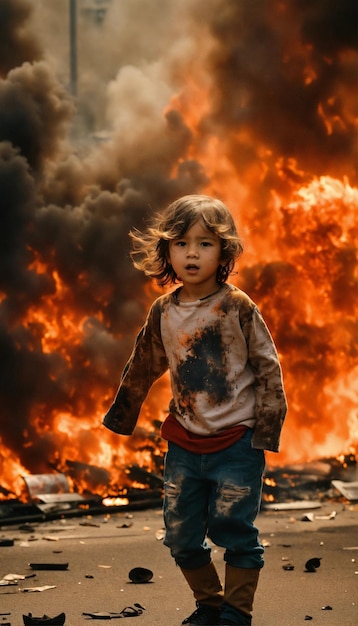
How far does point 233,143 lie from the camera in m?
11.3

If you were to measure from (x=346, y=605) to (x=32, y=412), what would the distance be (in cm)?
575

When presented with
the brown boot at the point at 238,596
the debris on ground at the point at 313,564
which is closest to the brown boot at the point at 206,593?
the brown boot at the point at 238,596

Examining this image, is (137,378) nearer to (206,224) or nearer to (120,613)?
(206,224)

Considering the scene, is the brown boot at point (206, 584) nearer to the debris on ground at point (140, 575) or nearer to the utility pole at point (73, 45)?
the debris on ground at point (140, 575)

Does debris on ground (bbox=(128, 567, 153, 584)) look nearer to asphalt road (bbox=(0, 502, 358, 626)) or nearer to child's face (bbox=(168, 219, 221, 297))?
asphalt road (bbox=(0, 502, 358, 626))

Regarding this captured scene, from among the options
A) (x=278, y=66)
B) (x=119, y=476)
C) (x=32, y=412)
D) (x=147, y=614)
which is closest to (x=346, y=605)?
(x=147, y=614)

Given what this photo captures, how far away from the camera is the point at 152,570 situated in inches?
235

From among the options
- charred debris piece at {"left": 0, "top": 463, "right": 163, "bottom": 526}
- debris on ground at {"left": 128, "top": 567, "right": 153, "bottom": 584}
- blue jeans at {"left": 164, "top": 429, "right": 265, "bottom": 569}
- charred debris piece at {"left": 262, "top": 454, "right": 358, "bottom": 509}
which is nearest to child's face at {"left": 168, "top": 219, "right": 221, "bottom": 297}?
blue jeans at {"left": 164, "top": 429, "right": 265, "bottom": 569}

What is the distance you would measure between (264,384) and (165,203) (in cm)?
698

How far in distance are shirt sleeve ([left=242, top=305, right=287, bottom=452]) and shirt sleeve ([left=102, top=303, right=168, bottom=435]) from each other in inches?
16.0

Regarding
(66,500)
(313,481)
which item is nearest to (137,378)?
(66,500)

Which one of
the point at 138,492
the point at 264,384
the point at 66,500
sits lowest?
the point at 264,384

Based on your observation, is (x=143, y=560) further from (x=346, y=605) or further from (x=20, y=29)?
(x=20, y=29)

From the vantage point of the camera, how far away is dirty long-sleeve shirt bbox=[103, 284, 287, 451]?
423cm
